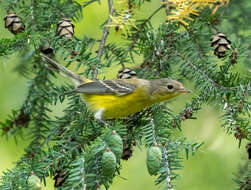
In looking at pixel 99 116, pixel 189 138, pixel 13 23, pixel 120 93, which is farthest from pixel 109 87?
pixel 13 23

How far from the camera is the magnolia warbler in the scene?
3.23 meters

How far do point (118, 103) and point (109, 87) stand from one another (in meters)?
0.18

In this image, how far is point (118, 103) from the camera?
356cm

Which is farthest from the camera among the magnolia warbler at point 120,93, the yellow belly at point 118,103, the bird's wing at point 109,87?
the bird's wing at point 109,87

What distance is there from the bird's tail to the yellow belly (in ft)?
0.58

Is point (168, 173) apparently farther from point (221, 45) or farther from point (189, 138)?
point (189, 138)

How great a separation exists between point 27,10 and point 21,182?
1.40 m

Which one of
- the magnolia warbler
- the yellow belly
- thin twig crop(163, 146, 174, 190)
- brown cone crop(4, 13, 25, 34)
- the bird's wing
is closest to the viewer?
thin twig crop(163, 146, 174, 190)

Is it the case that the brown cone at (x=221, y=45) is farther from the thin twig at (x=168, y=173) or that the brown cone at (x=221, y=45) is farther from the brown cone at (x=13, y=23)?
the brown cone at (x=13, y=23)

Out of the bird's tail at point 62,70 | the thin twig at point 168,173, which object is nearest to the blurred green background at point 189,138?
the bird's tail at point 62,70

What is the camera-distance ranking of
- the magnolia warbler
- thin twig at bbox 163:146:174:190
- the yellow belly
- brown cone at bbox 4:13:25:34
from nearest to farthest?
1. thin twig at bbox 163:146:174:190
2. brown cone at bbox 4:13:25:34
3. the magnolia warbler
4. the yellow belly

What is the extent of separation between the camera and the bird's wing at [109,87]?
347cm

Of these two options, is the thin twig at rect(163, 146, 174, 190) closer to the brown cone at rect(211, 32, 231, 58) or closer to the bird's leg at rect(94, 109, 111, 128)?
the bird's leg at rect(94, 109, 111, 128)

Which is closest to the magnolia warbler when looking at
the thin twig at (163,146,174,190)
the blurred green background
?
the blurred green background
